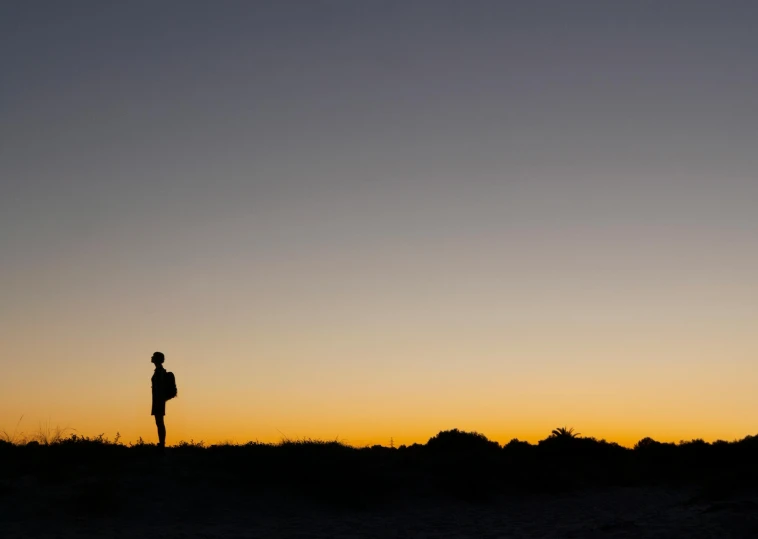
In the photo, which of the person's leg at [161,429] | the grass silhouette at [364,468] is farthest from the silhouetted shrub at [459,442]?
the person's leg at [161,429]

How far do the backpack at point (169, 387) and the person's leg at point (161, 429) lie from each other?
1.79 feet

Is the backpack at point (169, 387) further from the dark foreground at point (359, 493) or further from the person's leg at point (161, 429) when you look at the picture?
the dark foreground at point (359, 493)

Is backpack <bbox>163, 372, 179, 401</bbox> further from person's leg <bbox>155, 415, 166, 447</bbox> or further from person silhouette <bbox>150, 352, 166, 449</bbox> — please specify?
person's leg <bbox>155, 415, 166, 447</bbox>

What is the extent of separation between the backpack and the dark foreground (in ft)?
5.10

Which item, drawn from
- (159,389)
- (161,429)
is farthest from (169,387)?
(161,429)

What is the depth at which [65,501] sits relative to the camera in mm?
14680

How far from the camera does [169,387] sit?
17438 mm

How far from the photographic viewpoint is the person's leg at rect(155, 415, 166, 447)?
1759 centimetres

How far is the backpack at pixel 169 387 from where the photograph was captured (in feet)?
56.9

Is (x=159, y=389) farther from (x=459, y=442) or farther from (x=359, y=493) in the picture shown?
(x=459, y=442)

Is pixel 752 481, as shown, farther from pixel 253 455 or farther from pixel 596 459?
pixel 253 455

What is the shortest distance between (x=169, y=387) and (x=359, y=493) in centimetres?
505

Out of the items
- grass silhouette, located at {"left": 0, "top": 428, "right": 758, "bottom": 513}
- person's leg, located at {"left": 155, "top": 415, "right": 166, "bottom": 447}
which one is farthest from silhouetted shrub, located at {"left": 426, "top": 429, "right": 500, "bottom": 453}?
person's leg, located at {"left": 155, "top": 415, "right": 166, "bottom": 447}

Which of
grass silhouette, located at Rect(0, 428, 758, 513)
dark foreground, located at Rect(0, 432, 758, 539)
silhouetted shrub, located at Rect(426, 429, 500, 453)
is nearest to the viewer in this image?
dark foreground, located at Rect(0, 432, 758, 539)
